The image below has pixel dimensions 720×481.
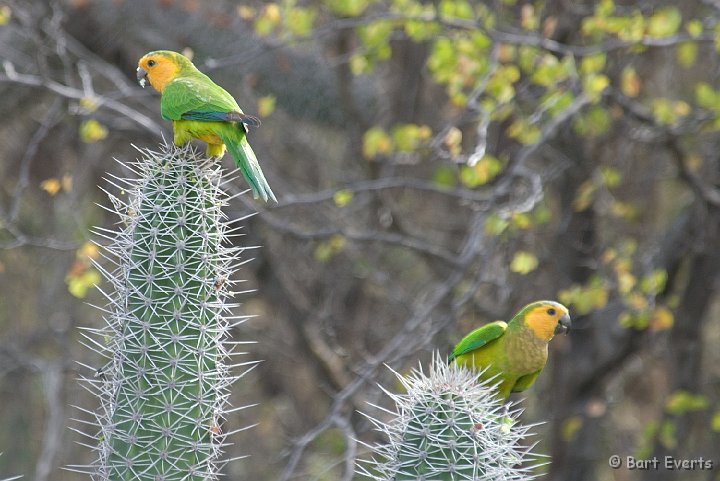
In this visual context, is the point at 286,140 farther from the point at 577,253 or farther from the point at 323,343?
the point at 577,253

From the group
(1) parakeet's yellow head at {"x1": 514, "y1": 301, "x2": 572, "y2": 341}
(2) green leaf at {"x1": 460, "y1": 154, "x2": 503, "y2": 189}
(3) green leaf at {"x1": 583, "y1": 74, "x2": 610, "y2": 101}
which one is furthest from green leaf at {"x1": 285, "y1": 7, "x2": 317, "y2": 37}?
(1) parakeet's yellow head at {"x1": 514, "y1": 301, "x2": 572, "y2": 341}

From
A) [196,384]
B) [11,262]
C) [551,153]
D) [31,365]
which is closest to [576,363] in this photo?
[551,153]

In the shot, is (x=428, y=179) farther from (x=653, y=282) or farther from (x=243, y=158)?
(x=243, y=158)

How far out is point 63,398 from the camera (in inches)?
368

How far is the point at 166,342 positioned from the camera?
8.34ft

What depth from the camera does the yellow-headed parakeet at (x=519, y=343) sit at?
3467 mm

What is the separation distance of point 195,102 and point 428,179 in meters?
5.24

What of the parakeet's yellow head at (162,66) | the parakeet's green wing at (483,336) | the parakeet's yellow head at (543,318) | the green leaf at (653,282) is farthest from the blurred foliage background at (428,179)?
the parakeet's yellow head at (162,66)

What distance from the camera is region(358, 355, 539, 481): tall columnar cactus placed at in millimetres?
2475

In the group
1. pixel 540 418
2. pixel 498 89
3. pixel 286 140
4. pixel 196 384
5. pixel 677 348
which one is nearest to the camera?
pixel 196 384

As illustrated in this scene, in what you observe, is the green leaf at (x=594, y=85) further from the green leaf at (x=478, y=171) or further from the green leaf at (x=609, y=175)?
the green leaf at (x=609, y=175)

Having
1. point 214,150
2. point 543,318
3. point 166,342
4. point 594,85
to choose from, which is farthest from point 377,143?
point 166,342

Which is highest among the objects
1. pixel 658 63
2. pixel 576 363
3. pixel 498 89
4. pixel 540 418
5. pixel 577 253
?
pixel 498 89

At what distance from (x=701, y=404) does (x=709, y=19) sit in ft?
8.00
